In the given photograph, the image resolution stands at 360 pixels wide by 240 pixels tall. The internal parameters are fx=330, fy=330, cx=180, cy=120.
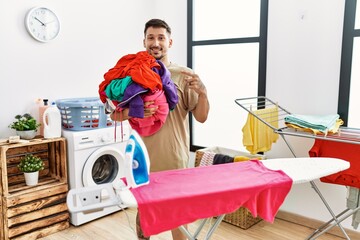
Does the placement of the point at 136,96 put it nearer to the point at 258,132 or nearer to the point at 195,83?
the point at 195,83

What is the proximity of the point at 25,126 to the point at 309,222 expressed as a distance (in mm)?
2516

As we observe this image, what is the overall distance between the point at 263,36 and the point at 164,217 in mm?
2166

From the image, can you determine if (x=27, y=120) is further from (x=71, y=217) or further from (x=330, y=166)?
(x=330, y=166)

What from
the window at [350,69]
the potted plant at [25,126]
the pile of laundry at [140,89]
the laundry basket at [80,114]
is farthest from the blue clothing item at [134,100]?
the window at [350,69]

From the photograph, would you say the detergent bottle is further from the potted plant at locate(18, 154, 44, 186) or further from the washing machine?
the potted plant at locate(18, 154, 44, 186)

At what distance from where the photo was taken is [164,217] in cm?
131

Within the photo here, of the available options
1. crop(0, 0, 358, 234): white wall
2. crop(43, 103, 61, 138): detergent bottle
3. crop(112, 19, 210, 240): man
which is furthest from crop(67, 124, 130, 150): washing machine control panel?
crop(112, 19, 210, 240): man

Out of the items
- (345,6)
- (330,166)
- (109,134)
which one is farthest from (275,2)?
(109,134)

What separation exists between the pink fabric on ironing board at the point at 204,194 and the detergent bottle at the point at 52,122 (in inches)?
61.1

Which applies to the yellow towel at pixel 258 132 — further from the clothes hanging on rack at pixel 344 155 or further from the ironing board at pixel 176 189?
the ironing board at pixel 176 189

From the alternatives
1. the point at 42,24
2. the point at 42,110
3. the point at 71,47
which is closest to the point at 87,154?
→ the point at 42,110

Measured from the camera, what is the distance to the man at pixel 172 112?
185cm

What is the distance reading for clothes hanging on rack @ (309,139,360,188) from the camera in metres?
2.16

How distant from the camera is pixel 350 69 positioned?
2.52m
